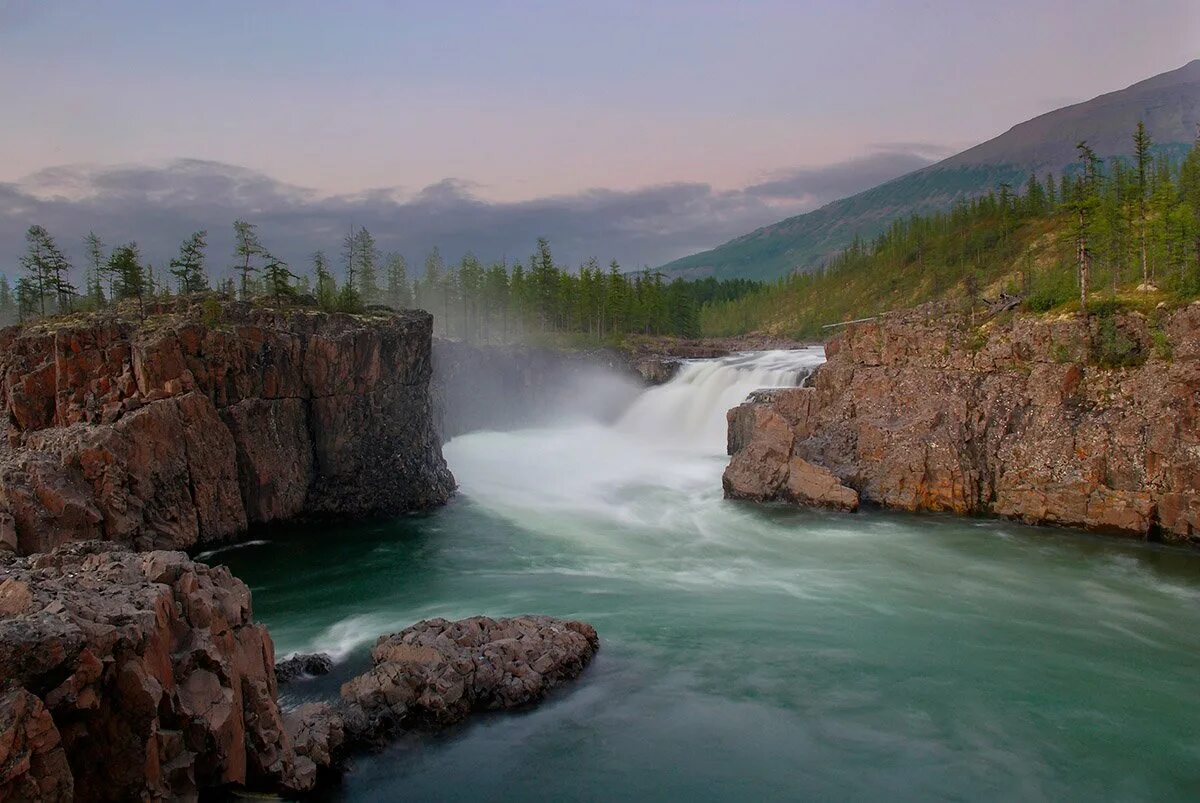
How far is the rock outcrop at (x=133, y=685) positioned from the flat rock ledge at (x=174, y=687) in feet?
0.07

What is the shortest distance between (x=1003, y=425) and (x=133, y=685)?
1289 inches

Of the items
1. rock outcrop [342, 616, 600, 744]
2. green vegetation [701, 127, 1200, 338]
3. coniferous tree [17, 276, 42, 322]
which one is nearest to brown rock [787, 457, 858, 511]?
green vegetation [701, 127, 1200, 338]

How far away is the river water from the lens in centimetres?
1509

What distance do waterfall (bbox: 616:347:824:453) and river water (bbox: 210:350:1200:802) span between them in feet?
33.6

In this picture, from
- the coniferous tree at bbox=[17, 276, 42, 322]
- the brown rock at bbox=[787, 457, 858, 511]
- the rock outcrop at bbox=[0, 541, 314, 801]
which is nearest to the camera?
the rock outcrop at bbox=[0, 541, 314, 801]

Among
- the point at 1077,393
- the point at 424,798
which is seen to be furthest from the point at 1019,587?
the point at 424,798

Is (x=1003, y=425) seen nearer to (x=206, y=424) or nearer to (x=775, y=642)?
(x=775, y=642)

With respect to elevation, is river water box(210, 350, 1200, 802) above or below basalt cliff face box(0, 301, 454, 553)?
below

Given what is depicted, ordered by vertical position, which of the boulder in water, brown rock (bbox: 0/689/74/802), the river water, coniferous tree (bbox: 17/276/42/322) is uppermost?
coniferous tree (bbox: 17/276/42/322)

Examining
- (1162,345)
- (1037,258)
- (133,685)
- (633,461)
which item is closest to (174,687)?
(133,685)

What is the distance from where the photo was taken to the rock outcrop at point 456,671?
16234 millimetres

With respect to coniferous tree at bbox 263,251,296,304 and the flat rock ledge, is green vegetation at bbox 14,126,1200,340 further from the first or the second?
the flat rock ledge

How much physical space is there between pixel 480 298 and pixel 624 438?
36.5 metres

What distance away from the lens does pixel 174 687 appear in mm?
11805
